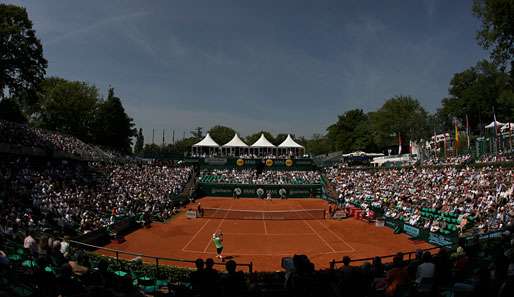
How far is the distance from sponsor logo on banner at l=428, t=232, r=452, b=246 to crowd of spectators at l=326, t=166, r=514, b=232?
77cm

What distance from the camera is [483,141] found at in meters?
47.1

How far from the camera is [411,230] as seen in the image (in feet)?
95.1

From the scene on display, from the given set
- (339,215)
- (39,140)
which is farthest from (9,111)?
(339,215)

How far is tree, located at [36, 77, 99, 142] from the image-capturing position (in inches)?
2820

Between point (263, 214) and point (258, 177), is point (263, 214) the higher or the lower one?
the lower one

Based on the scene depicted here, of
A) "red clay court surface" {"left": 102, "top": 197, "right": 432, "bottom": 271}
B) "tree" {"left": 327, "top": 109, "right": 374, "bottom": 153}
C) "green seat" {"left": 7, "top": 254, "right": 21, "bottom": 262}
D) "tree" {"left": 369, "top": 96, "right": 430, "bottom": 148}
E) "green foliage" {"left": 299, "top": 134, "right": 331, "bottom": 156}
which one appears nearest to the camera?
"green seat" {"left": 7, "top": 254, "right": 21, "bottom": 262}

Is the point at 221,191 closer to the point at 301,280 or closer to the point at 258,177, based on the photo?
the point at 258,177

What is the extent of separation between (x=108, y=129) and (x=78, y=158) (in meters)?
40.4

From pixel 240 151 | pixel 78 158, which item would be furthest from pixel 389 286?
pixel 240 151

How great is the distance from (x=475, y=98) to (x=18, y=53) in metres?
82.8

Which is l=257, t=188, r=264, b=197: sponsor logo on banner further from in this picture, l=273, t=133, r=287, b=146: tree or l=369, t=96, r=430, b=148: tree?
l=273, t=133, r=287, b=146: tree

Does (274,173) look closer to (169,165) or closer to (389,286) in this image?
(169,165)

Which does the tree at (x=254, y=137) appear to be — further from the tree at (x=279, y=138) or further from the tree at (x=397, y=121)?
the tree at (x=397, y=121)

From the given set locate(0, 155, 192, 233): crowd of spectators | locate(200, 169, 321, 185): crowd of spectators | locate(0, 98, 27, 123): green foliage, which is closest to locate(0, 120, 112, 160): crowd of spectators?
locate(0, 155, 192, 233): crowd of spectators
